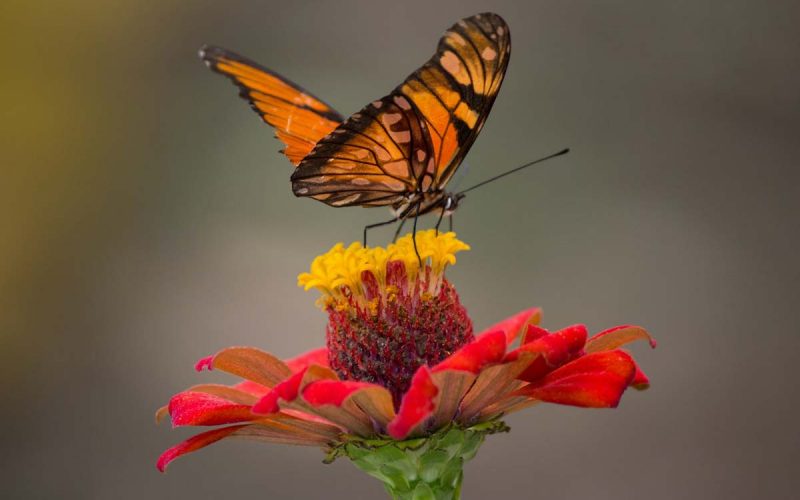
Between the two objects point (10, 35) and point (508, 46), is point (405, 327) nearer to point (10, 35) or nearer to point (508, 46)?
point (508, 46)

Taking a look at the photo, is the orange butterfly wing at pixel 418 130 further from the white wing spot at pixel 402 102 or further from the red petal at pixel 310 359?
the red petal at pixel 310 359

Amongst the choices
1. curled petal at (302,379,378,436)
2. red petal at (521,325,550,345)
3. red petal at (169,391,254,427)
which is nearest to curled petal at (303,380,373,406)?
curled petal at (302,379,378,436)

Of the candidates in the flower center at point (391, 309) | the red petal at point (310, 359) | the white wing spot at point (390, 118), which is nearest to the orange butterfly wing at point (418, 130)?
the white wing spot at point (390, 118)

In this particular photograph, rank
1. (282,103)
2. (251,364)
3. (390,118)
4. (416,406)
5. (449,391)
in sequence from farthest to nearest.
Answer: (282,103) < (390,118) < (251,364) < (449,391) < (416,406)

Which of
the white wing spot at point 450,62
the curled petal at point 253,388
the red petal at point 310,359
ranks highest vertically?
the white wing spot at point 450,62

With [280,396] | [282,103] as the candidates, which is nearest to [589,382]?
[280,396]

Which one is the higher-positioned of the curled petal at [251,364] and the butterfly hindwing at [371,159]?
the butterfly hindwing at [371,159]

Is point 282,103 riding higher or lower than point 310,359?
higher

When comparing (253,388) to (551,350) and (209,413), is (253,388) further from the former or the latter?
(551,350)

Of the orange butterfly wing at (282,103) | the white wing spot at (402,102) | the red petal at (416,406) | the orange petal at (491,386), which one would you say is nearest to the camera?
the red petal at (416,406)
